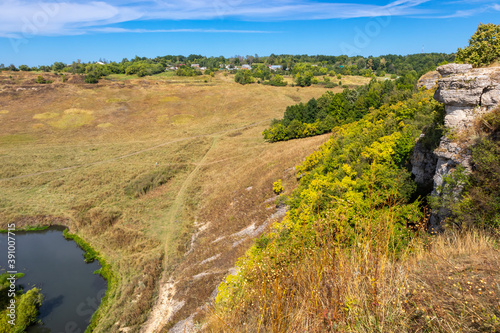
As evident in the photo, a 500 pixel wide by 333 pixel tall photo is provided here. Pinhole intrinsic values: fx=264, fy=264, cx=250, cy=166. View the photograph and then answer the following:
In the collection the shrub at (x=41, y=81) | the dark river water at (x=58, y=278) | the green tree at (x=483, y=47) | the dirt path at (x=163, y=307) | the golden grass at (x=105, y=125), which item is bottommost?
the dark river water at (x=58, y=278)

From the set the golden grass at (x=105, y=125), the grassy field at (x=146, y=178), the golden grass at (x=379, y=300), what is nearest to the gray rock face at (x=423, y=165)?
the golden grass at (x=379, y=300)

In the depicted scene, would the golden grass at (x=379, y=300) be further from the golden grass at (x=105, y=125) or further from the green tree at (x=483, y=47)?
the golden grass at (x=105, y=125)

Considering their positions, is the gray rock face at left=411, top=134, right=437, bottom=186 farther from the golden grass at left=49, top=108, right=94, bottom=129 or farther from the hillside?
the golden grass at left=49, top=108, right=94, bottom=129

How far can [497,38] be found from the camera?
1134 cm

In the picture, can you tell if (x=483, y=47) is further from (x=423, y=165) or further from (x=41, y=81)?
(x=41, y=81)

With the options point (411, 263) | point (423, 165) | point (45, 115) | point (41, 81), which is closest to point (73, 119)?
point (45, 115)

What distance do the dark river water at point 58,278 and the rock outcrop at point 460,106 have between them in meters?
25.4

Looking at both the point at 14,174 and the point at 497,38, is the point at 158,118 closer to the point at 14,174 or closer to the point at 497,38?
the point at 14,174

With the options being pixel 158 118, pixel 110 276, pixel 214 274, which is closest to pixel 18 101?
pixel 158 118

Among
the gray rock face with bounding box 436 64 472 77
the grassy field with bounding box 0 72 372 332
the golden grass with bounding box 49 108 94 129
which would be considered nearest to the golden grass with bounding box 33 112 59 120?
the grassy field with bounding box 0 72 372 332

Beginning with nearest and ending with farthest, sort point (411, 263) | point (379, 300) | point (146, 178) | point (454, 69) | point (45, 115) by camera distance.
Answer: point (379, 300)
point (411, 263)
point (454, 69)
point (146, 178)
point (45, 115)

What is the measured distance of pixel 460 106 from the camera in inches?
450

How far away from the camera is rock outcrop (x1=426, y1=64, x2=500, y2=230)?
10555 mm

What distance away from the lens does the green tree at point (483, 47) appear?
11.6 m
